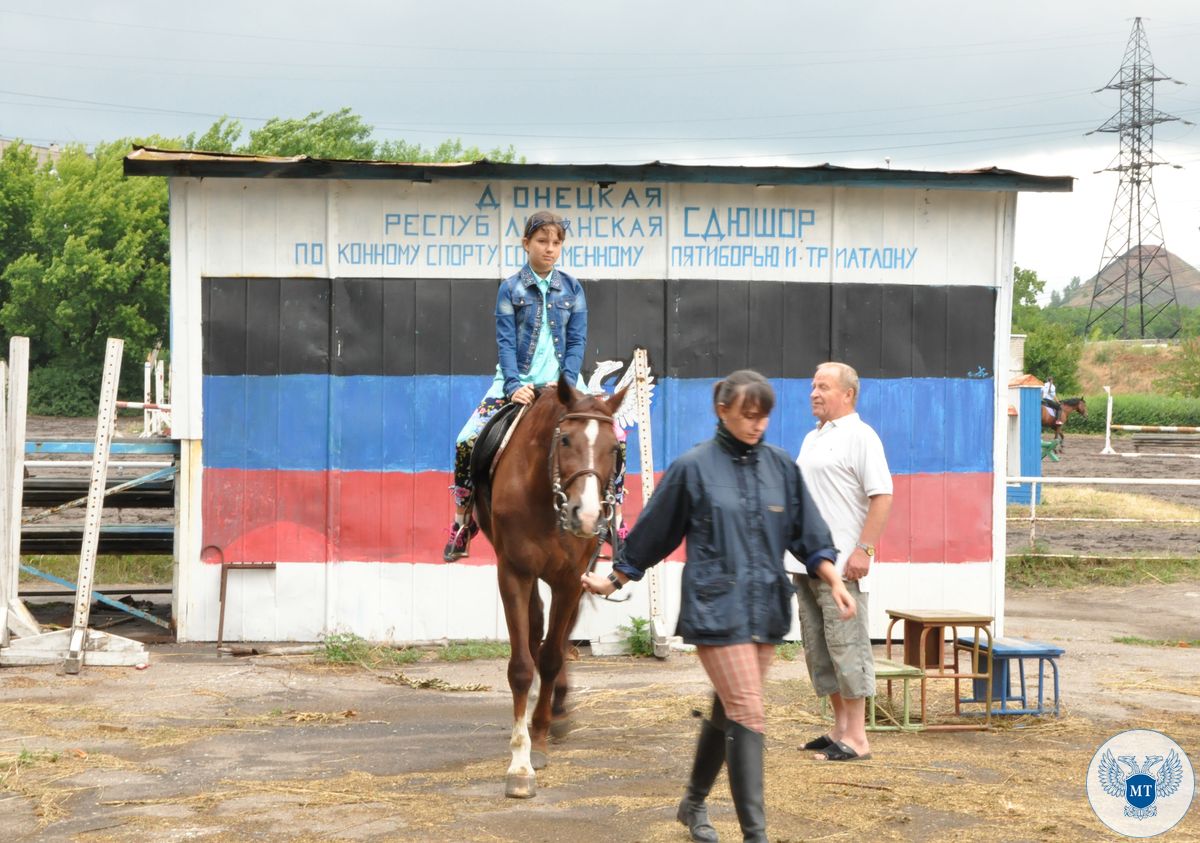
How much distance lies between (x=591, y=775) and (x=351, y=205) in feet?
20.6

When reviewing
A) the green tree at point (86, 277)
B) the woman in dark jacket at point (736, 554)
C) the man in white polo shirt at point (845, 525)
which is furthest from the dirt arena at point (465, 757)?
the green tree at point (86, 277)

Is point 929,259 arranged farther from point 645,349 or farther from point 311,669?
point 311,669

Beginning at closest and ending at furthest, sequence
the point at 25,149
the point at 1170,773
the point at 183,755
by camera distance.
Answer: the point at 1170,773 → the point at 183,755 → the point at 25,149

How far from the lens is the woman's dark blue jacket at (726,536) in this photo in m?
5.45

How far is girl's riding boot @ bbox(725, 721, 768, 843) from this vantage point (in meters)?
5.32

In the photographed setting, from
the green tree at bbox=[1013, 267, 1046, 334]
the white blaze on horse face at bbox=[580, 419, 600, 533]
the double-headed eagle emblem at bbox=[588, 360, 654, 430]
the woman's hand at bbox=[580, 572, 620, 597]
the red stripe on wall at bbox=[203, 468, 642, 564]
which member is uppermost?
the green tree at bbox=[1013, 267, 1046, 334]

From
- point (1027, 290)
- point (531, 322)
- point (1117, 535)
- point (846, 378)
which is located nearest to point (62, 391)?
point (1117, 535)

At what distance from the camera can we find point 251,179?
38.5ft

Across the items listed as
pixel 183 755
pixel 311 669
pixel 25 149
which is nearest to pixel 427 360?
pixel 311 669

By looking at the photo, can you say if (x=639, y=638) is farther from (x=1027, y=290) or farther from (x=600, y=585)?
(x=1027, y=290)

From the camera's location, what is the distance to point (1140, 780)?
6.69 metres

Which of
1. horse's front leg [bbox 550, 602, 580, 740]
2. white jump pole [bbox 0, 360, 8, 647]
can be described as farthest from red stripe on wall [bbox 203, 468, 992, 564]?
horse's front leg [bbox 550, 602, 580, 740]
